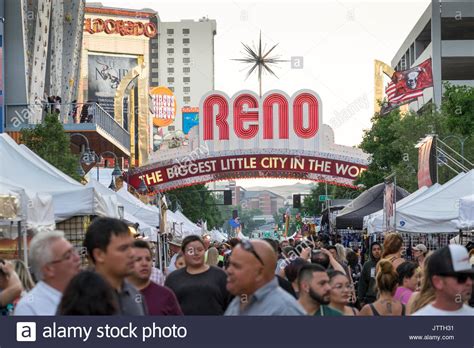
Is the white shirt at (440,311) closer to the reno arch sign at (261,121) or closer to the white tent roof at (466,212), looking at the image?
the white tent roof at (466,212)

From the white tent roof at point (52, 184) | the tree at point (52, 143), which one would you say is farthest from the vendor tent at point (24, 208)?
the tree at point (52, 143)

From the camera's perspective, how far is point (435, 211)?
21.5 m

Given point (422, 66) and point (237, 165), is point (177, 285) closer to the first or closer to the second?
point (422, 66)

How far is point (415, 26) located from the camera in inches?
3086

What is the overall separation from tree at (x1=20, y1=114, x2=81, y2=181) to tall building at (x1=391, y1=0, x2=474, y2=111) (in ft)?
113

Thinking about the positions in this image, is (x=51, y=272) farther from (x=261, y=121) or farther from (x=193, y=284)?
(x=261, y=121)

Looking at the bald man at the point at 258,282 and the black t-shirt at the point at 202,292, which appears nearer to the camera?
the bald man at the point at 258,282

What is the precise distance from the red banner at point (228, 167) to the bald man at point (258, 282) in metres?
51.1

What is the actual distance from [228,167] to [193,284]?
4788 cm

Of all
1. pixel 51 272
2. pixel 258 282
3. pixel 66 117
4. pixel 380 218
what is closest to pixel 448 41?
pixel 66 117

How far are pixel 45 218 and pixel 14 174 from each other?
1.59 metres

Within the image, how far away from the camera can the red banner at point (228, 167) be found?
5812 centimetres

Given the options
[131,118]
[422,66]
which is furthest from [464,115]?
[131,118]

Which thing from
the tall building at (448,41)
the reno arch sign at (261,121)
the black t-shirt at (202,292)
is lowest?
the black t-shirt at (202,292)
